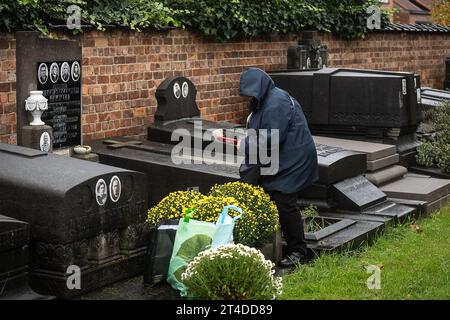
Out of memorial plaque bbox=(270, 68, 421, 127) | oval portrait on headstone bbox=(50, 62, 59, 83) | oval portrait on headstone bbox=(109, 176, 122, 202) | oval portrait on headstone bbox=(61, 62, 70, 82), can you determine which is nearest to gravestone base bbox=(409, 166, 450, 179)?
memorial plaque bbox=(270, 68, 421, 127)

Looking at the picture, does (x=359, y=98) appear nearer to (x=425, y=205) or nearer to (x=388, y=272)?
(x=425, y=205)

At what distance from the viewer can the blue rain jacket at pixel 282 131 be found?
294 inches

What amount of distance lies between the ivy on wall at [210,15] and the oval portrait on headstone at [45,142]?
5.43 feet

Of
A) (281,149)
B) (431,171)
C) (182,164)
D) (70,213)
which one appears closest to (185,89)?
(182,164)

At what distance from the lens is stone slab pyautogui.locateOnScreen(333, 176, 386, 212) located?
30.8 feet

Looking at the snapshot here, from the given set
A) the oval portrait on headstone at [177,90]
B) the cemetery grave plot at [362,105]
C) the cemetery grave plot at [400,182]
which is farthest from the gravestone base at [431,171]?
the oval portrait on headstone at [177,90]

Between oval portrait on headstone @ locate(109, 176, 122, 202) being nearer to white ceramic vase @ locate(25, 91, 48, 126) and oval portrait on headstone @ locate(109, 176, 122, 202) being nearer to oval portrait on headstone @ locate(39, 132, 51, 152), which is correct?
oval portrait on headstone @ locate(39, 132, 51, 152)

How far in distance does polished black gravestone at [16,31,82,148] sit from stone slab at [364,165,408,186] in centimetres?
361

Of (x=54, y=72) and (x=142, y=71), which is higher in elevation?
(x=54, y=72)

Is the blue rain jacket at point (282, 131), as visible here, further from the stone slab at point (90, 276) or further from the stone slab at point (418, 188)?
the stone slab at point (418, 188)

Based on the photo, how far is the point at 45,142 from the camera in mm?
7723

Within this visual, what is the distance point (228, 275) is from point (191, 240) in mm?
598

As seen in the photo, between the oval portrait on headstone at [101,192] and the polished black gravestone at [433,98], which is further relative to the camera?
the polished black gravestone at [433,98]

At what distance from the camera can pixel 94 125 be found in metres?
10.3
